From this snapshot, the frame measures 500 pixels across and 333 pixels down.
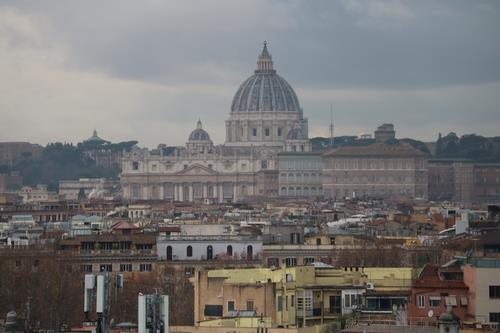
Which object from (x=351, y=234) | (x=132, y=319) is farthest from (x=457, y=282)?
(x=351, y=234)

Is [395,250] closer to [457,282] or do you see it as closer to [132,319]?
[132,319]

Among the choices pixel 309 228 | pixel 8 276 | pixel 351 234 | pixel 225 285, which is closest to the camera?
pixel 225 285

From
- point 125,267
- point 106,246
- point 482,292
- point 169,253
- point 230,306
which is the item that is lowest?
point 230,306

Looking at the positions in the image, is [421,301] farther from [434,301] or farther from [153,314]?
[153,314]

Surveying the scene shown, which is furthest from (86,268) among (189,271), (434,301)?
(434,301)

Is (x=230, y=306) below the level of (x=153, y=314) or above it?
below

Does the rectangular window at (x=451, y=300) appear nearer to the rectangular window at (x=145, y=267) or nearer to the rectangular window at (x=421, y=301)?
A: the rectangular window at (x=421, y=301)

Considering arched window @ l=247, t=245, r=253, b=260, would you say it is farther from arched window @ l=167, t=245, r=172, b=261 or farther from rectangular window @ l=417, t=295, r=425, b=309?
rectangular window @ l=417, t=295, r=425, b=309

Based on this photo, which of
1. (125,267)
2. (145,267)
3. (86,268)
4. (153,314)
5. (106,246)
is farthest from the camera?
(106,246)

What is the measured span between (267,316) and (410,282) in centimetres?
338

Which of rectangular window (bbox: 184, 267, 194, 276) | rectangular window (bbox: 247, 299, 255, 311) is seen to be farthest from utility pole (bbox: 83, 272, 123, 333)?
rectangular window (bbox: 184, 267, 194, 276)

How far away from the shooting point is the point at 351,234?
7775 cm

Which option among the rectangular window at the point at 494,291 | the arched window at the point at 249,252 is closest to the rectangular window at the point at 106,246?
the arched window at the point at 249,252

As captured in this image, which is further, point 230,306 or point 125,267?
point 125,267
